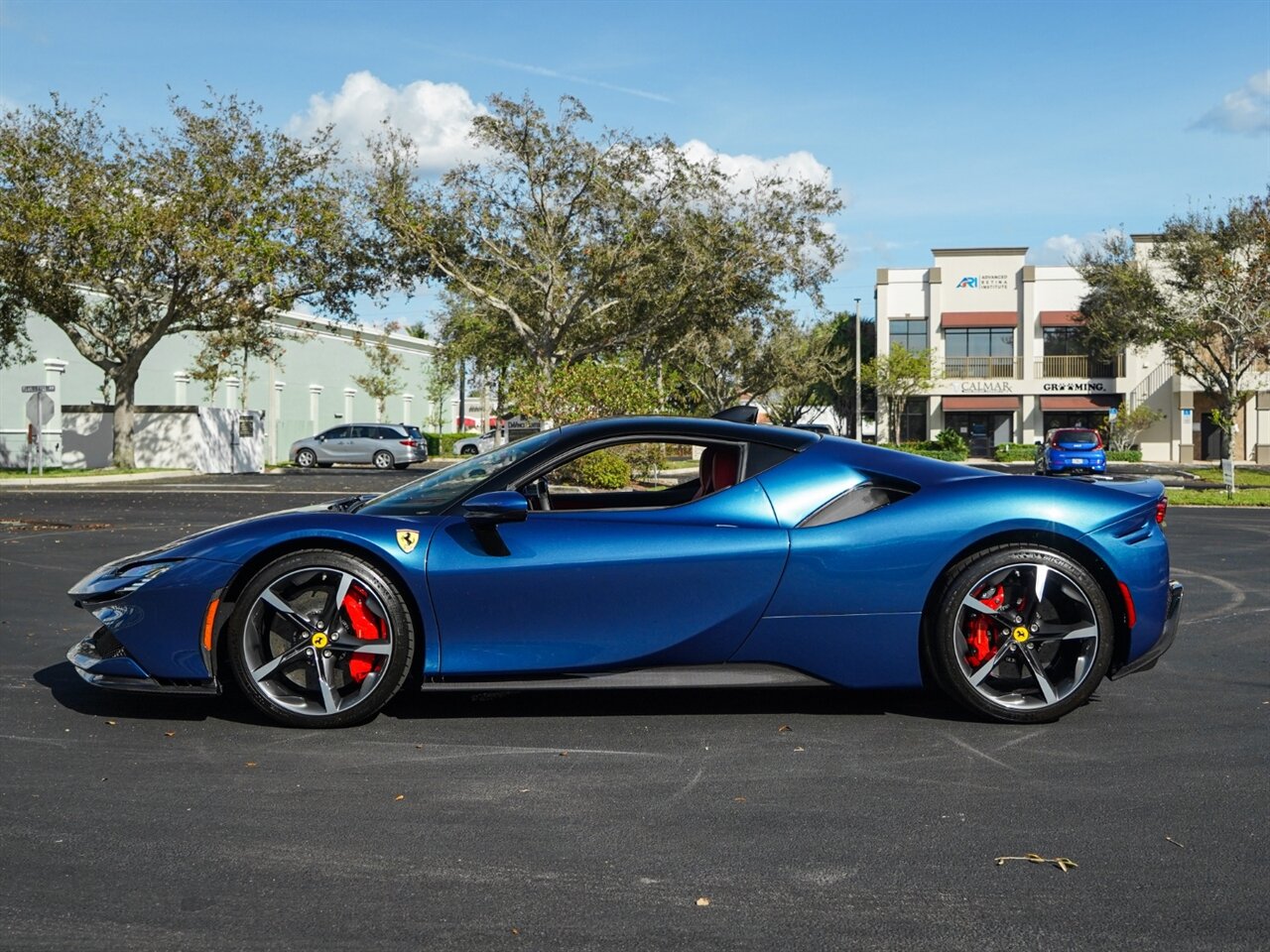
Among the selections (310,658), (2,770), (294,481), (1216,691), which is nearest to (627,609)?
(310,658)

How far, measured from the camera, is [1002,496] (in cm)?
557

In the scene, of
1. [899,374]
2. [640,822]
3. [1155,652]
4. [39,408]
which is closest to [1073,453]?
[899,374]

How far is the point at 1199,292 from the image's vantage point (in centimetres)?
4897

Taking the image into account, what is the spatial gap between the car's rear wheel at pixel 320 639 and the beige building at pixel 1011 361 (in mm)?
64623

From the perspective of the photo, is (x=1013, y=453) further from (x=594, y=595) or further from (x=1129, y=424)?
(x=594, y=595)

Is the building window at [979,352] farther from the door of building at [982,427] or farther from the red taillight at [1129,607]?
the red taillight at [1129,607]

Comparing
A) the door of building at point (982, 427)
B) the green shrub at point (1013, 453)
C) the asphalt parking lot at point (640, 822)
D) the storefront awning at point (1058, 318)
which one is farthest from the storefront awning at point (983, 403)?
the asphalt parking lot at point (640, 822)

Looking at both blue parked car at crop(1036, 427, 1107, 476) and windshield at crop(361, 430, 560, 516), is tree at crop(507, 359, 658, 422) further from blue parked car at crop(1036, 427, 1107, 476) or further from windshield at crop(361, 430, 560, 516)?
blue parked car at crop(1036, 427, 1107, 476)

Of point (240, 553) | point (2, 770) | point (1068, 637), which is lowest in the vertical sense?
point (2, 770)

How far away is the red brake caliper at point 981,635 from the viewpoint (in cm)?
552

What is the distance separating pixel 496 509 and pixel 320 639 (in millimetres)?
893

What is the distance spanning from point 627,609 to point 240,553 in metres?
1.59

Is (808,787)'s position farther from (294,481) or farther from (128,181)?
(128,181)

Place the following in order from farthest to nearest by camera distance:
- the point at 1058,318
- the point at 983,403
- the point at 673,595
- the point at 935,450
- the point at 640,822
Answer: the point at 983,403, the point at 1058,318, the point at 935,450, the point at 673,595, the point at 640,822
